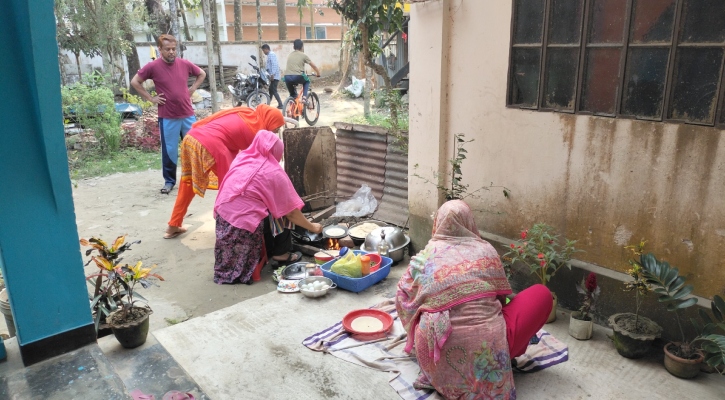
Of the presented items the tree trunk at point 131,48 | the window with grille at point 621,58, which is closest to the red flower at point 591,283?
the window with grille at point 621,58

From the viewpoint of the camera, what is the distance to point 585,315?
3207 mm

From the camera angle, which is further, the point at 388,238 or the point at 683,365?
the point at 388,238

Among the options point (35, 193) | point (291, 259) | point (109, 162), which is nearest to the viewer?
point (35, 193)

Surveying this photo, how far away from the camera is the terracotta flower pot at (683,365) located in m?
2.77

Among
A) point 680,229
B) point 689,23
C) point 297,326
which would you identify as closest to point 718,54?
point 689,23

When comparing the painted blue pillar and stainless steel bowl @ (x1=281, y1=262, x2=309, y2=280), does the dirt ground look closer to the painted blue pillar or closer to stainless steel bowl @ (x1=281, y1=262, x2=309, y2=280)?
stainless steel bowl @ (x1=281, y1=262, x2=309, y2=280)

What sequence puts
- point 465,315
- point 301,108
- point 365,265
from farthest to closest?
1. point 301,108
2. point 365,265
3. point 465,315

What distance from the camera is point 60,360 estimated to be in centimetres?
233

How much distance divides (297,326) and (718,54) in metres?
2.97

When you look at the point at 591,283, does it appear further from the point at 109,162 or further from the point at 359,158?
the point at 109,162

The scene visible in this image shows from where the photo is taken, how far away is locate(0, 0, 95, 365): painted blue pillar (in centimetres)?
210

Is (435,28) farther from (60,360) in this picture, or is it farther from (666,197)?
(60,360)

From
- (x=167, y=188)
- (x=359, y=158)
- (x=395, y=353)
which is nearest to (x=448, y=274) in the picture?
(x=395, y=353)

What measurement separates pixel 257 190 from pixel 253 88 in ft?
28.2
